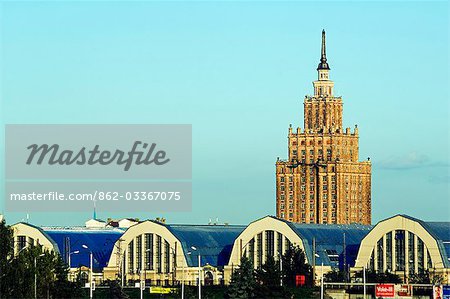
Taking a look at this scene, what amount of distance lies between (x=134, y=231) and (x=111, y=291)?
132 feet

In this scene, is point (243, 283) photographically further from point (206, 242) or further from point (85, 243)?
point (85, 243)

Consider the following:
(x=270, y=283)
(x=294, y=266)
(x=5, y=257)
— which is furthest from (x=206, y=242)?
(x=5, y=257)

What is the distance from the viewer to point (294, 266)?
152 metres

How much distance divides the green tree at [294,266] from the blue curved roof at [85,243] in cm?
2952

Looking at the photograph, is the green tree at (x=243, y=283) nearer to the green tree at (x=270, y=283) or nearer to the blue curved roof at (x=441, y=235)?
the green tree at (x=270, y=283)

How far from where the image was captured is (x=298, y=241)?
164 m

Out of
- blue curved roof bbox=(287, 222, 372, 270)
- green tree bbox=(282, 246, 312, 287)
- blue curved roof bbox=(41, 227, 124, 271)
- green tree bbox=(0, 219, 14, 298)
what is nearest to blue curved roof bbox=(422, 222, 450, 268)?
blue curved roof bbox=(287, 222, 372, 270)

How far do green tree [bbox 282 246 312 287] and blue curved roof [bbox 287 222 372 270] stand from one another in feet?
28.6

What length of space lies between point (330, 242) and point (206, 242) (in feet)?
49.0

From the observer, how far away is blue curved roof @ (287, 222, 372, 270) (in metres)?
167

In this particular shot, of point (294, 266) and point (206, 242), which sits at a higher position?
point (206, 242)

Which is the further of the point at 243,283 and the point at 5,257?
the point at 243,283

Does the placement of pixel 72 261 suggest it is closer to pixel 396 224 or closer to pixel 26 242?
pixel 26 242

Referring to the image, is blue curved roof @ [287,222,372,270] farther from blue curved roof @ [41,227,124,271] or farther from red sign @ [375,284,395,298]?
red sign @ [375,284,395,298]
